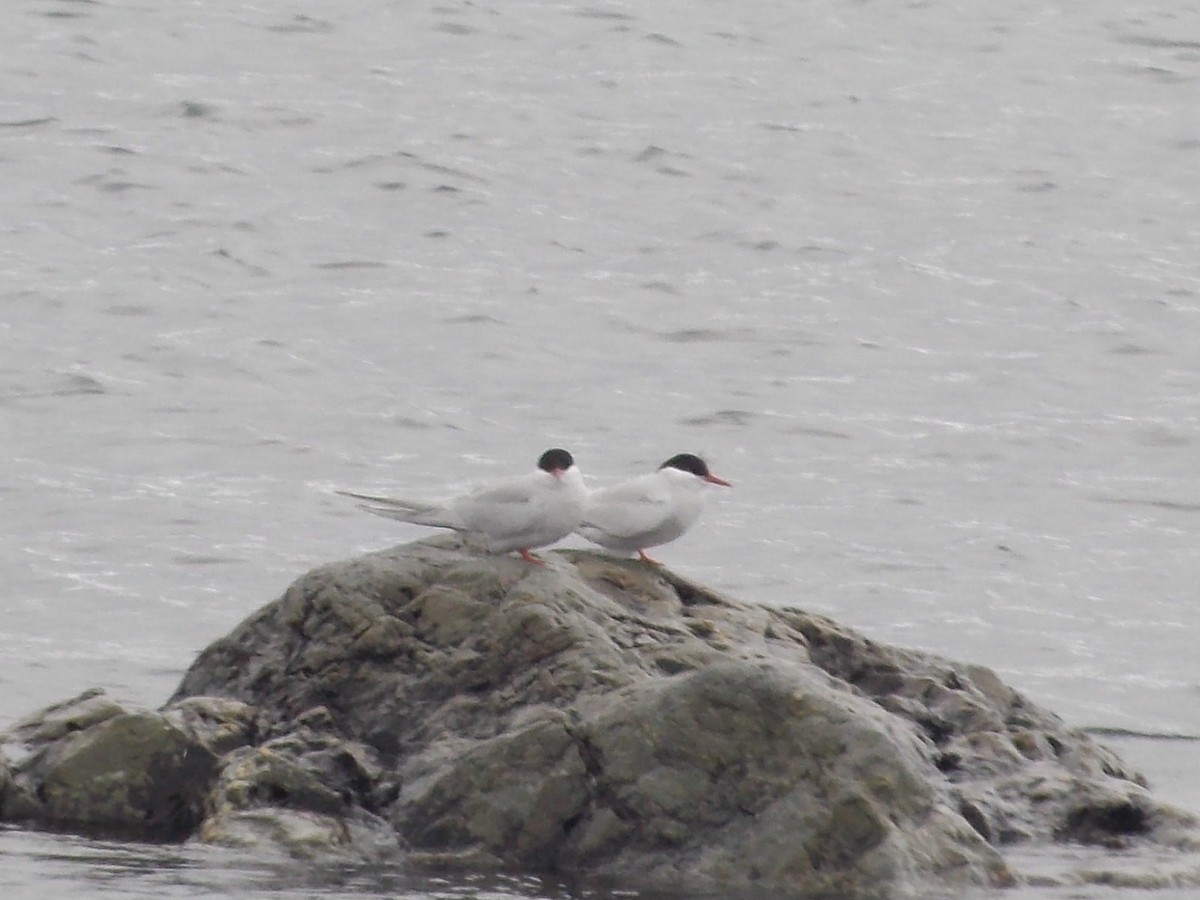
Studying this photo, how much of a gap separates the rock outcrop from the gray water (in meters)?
0.34

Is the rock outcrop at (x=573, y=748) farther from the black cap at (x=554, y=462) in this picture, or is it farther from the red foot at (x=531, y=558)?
the black cap at (x=554, y=462)

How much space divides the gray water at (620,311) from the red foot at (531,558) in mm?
1432

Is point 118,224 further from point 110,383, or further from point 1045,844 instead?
point 1045,844

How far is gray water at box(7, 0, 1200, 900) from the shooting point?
12.7 m

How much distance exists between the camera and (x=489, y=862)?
7.21 meters

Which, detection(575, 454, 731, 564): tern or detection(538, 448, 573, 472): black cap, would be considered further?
detection(575, 454, 731, 564): tern

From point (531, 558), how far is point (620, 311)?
10.4 metres

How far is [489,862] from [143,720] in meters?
1.40

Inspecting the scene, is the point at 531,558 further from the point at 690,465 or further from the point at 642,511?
the point at 690,465

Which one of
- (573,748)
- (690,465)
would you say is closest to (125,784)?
(573,748)

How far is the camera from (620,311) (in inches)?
720

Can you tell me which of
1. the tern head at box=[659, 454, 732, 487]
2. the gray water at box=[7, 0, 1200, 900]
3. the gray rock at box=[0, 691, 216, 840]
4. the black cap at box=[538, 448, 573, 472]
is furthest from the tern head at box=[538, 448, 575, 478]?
the gray water at box=[7, 0, 1200, 900]

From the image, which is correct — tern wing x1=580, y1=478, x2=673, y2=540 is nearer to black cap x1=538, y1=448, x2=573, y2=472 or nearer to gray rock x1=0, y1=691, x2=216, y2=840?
black cap x1=538, y1=448, x2=573, y2=472

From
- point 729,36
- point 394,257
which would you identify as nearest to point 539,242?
point 394,257
